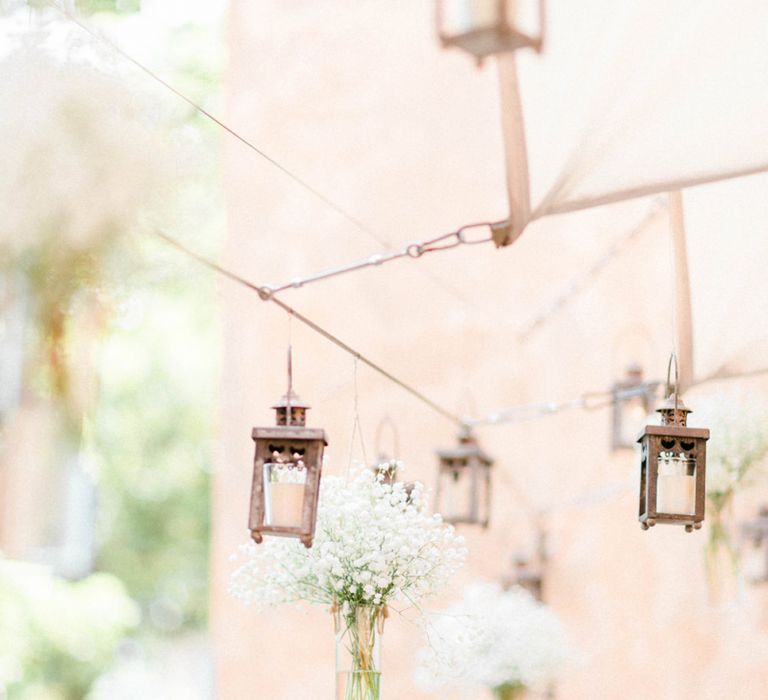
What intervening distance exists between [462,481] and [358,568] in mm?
1576

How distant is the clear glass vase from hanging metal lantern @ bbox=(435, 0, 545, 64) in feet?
3.80

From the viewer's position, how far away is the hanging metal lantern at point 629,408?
391cm

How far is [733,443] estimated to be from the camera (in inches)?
142

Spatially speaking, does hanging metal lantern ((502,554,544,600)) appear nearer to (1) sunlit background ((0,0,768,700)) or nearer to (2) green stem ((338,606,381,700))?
(1) sunlit background ((0,0,768,700))

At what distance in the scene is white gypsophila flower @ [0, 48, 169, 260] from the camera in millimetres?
1952

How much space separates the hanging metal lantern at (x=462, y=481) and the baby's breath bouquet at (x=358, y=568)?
128 centimetres

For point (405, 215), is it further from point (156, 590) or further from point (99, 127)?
point (156, 590)

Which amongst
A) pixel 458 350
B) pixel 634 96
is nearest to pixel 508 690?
pixel 458 350

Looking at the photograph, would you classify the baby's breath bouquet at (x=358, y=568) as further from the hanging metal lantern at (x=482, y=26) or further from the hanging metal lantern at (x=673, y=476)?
the hanging metal lantern at (x=482, y=26)

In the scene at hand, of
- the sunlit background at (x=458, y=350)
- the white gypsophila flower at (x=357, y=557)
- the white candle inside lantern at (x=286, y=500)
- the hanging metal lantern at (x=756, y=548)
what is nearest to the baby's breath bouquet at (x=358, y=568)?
the white gypsophila flower at (x=357, y=557)

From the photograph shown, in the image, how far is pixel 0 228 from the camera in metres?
1.95

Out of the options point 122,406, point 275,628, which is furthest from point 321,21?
point 122,406

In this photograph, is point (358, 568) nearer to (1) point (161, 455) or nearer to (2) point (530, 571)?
(2) point (530, 571)

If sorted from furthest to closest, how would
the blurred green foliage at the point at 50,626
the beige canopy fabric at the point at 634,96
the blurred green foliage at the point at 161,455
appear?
the blurred green foliage at the point at 161,455, the blurred green foliage at the point at 50,626, the beige canopy fabric at the point at 634,96
